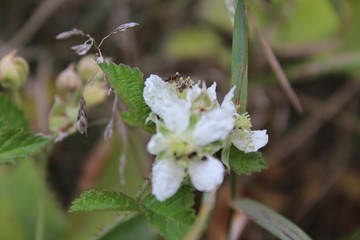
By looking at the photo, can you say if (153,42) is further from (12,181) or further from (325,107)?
(12,181)

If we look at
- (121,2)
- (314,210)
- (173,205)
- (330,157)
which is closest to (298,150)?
(330,157)

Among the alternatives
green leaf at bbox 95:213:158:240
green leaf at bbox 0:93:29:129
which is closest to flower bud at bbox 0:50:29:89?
green leaf at bbox 0:93:29:129

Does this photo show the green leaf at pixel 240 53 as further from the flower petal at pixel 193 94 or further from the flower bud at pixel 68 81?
the flower bud at pixel 68 81

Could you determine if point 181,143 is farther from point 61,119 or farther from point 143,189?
point 61,119

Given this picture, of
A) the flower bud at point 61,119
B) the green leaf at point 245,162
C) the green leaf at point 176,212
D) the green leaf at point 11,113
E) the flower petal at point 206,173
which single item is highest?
the flower petal at point 206,173

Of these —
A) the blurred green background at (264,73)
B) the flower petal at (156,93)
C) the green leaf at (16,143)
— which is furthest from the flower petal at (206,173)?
the blurred green background at (264,73)

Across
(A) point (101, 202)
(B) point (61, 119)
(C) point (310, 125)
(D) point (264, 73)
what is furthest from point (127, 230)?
(C) point (310, 125)
